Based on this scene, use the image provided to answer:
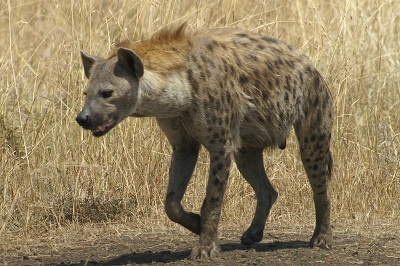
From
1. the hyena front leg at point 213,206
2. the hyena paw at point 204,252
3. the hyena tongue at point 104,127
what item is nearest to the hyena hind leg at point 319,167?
the hyena front leg at point 213,206

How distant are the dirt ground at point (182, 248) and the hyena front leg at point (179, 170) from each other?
0.76 ft

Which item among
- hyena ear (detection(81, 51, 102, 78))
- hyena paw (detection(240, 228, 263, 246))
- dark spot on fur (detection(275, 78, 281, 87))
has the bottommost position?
hyena paw (detection(240, 228, 263, 246))

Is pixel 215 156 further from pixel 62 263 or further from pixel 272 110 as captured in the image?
pixel 62 263

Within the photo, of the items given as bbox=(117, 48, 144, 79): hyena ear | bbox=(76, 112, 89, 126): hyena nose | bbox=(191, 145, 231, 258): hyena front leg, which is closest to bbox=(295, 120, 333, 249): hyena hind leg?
bbox=(191, 145, 231, 258): hyena front leg

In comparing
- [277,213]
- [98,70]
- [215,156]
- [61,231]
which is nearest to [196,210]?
[277,213]

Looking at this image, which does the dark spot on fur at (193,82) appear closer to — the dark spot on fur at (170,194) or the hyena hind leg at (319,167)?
the dark spot on fur at (170,194)

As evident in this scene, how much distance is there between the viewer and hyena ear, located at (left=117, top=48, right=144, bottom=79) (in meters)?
4.47

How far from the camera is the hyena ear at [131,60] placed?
14.7 ft

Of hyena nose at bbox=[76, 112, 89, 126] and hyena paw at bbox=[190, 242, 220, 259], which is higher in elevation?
hyena nose at bbox=[76, 112, 89, 126]

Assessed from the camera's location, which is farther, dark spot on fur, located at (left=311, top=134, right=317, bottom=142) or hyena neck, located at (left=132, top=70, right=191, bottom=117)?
dark spot on fur, located at (left=311, top=134, right=317, bottom=142)

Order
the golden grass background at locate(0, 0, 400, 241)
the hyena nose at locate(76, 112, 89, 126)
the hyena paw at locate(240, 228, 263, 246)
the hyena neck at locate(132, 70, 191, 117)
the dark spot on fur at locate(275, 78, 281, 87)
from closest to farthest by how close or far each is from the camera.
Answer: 1. the hyena nose at locate(76, 112, 89, 126)
2. the hyena neck at locate(132, 70, 191, 117)
3. the dark spot on fur at locate(275, 78, 281, 87)
4. the hyena paw at locate(240, 228, 263, 246)
5. the golden grass background at locate(0, 0, 400, 241)

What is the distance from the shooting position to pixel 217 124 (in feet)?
15.6

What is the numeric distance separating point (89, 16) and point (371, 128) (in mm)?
2510

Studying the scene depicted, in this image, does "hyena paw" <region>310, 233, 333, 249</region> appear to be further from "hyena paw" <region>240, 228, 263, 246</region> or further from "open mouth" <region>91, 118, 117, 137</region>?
"open mouth" <region>91, 118, 117, 137</region>
